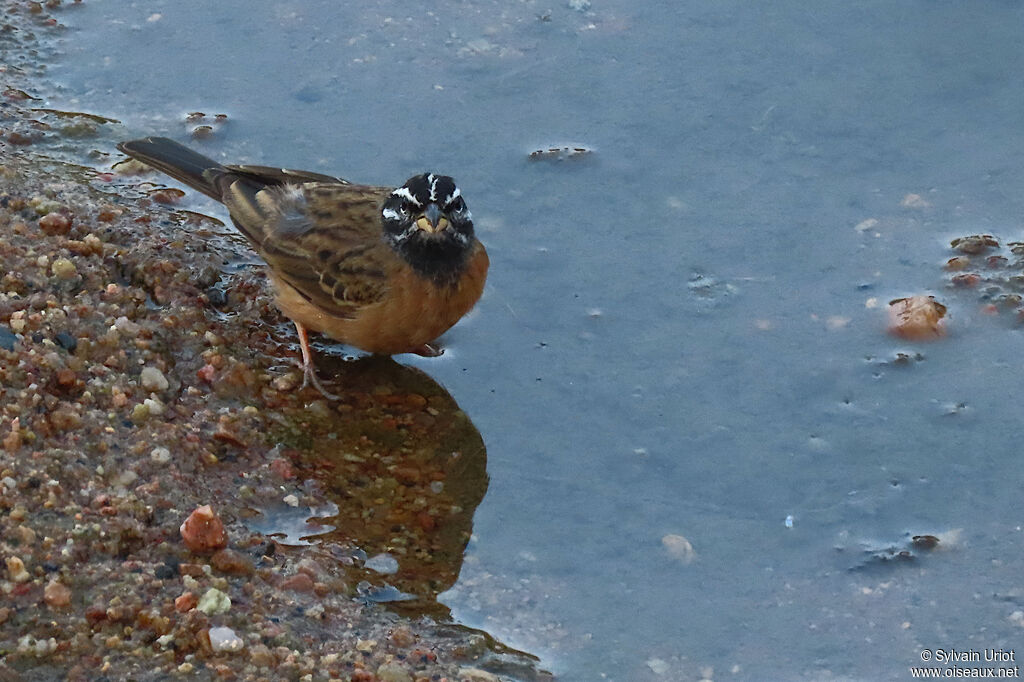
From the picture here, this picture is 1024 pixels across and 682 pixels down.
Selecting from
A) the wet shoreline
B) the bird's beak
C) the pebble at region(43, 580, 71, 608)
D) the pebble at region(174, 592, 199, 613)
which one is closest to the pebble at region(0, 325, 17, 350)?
the wet shoreline

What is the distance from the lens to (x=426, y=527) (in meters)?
5.96

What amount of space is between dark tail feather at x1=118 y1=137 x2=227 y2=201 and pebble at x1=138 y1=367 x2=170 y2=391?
56.8 inches

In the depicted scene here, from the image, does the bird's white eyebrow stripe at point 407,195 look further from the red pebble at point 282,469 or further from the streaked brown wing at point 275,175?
Answer: the red pebble at point 282,469

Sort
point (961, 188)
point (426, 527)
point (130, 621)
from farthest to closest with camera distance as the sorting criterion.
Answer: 1. point (961, 188)
2. point (426, 527)
3. point (130, 621)

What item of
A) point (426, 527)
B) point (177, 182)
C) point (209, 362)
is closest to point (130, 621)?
point (426, 527)

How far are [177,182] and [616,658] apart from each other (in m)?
4.62

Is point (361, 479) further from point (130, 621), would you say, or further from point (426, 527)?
point (130, 621)

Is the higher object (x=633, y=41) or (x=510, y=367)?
(x=633, y=41)

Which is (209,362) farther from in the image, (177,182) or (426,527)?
(177,182)

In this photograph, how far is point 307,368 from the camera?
6.86m

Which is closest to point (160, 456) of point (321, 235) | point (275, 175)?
point (321, 235)

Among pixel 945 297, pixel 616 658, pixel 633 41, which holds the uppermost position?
pixel 633 41

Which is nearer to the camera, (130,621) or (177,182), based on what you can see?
(130,621)

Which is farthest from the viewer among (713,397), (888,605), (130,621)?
(713,397)
